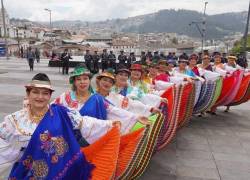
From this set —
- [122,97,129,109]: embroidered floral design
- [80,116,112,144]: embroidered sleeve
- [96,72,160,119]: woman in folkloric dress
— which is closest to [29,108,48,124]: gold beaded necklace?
[80,116,112,144]: embroidered sleeve

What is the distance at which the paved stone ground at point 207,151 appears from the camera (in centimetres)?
511

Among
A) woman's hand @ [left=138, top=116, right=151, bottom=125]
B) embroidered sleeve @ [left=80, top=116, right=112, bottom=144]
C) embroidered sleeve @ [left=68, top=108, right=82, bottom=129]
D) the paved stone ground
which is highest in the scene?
embroidered sleeve @ [left=68, top=108, right=82, bottom=129]

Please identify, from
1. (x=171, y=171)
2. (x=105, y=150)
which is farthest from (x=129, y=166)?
(x=171, y=171)

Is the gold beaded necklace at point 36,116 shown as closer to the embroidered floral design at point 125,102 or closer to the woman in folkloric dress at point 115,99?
the woman in folkloric dress at point 115,99

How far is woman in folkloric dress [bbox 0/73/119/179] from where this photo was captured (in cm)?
289

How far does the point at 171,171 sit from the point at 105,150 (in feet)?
7.00

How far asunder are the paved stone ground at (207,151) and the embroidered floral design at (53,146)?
2216 millimetres

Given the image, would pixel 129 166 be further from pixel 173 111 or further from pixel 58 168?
pixel 173 111

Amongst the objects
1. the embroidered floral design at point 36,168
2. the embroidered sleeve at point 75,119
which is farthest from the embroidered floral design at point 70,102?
the embroidered floral design at point 36,168

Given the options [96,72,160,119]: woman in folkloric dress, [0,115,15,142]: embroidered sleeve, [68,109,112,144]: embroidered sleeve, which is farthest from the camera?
[96,72,160,119]: woman in folkloric dress

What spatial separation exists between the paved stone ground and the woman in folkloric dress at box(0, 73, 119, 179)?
84.0 inches

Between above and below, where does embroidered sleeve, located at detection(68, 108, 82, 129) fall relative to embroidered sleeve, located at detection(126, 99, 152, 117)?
above

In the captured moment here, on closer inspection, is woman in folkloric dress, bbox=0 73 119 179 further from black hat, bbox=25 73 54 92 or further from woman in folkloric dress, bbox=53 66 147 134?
woman in folkloric dress, bbox=53 66 147 134

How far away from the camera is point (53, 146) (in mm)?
2881
